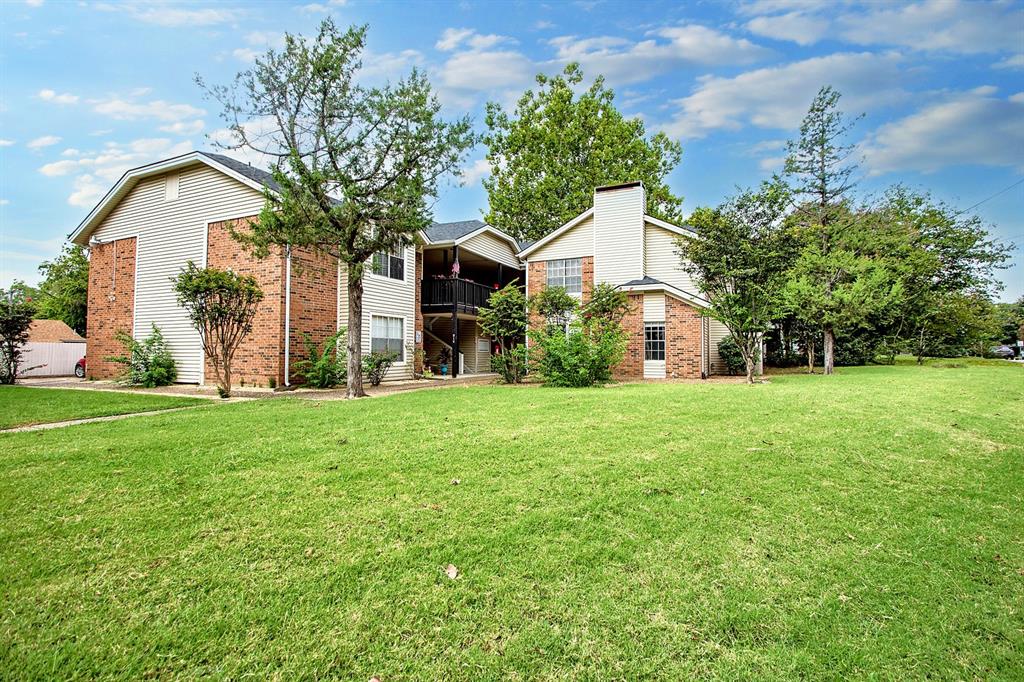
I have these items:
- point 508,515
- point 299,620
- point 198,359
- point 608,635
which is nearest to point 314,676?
point 299,620

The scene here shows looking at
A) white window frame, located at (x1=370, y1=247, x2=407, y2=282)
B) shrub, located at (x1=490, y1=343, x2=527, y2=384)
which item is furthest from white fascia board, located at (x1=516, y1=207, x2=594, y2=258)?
shrub, located at (x1=490, y1=343, x2=527, y2=384)

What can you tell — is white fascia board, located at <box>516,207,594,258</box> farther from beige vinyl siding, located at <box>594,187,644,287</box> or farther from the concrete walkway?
the concrete walkway

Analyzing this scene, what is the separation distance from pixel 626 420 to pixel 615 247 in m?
14.1

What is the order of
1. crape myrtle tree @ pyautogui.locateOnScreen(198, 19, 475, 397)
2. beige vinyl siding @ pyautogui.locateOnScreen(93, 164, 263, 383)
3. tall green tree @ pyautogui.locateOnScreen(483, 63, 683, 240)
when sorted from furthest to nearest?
1. tall green tree @ pyautogui.locateOnScreen(483, 63, 683, 240)
2. beige vinyl siding @ pyautogui.locateOnScreen(93, 164, 263, 383)
3. crape myrtle tree @ pyautogui.locateOnScreen(198, 19, 475, 397)

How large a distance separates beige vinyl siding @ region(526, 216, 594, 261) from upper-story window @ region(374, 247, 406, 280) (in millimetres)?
6431

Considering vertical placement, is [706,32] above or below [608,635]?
above

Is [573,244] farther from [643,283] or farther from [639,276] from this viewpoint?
[643,283]

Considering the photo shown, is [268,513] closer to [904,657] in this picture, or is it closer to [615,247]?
[904,657]

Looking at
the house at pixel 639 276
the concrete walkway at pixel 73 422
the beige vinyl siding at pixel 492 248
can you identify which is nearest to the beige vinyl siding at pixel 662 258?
the house at pixel 639 276

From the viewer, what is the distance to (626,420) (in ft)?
21.5

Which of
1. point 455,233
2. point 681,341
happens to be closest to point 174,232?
point 455,233

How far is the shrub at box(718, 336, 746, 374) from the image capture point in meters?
18.1

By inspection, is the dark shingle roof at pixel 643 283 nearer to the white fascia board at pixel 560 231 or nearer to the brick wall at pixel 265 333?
the white fascia board at pixel 560 231

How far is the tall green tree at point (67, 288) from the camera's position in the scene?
3086cm
